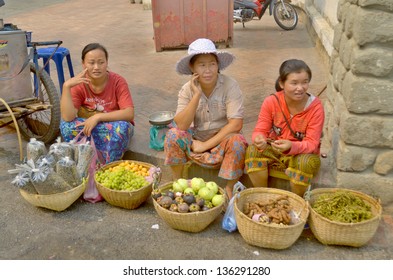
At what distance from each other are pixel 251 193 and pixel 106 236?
113 centimetres

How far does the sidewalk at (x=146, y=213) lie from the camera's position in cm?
313

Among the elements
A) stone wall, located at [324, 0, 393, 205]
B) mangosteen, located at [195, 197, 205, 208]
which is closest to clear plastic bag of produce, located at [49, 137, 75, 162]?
mangosteen, located at [195, 197, 205, 208]

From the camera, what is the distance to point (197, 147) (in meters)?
3.63

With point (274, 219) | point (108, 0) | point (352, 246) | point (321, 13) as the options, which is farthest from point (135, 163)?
point (108, 0)

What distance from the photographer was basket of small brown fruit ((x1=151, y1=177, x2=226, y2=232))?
125 inches

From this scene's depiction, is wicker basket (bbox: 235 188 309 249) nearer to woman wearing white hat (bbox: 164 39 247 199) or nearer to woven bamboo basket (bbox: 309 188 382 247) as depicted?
woven bamboo basket (bbox: 309 188 382 247)

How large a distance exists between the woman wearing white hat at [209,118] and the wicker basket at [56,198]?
2.52 ft

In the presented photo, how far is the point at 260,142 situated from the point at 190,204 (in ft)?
2.25

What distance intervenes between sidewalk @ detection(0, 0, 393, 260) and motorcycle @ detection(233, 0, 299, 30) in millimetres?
411

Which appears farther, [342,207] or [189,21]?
[189,21]

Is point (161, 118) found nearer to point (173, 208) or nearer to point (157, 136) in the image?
point (157, 136)

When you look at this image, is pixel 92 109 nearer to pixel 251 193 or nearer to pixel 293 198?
pixel 251 193

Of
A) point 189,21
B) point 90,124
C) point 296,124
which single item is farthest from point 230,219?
point 189,21

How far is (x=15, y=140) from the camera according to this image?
510 cm
